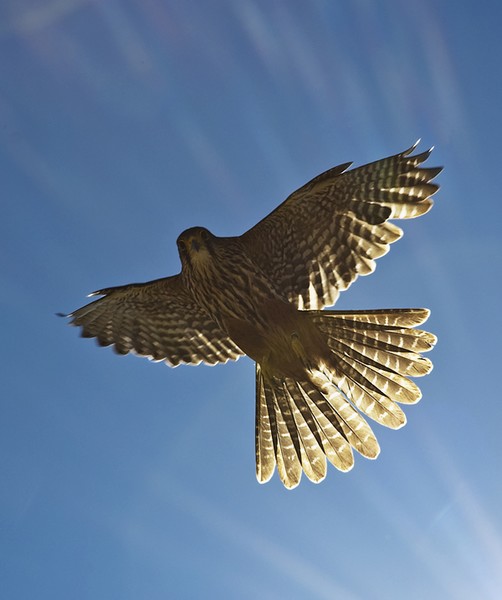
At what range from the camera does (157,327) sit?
820cm

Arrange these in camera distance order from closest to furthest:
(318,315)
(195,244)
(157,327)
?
(318,315)
(195,244)
(157,327)

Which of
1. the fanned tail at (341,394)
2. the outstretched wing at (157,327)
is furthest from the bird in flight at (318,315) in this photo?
the outstretched wing at (157,327)

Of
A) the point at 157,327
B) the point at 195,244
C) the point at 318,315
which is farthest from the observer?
the point at 157,327

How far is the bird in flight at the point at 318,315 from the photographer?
699 centimetres

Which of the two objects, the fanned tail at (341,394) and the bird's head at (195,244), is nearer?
the fanned tail at (341,394)

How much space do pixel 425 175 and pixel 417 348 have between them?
1.57 metres

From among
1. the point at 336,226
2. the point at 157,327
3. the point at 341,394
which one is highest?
the point at 157,327

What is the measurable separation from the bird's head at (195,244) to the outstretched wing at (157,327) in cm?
65

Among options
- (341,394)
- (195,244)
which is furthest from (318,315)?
(195,244)

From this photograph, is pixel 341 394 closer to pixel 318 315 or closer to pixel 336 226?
pixel 318 315

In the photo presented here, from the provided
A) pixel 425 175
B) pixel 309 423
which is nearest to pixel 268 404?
pixel 309 423

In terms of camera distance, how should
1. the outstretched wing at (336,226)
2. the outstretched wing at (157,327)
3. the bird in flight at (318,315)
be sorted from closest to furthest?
the outstretched wing at (336,226), the bird in flight at (318,315), the outstretched wing at (157,327)

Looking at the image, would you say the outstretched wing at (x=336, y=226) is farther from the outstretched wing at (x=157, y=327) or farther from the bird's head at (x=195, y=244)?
the outstretched wing at (x=157, y=327)

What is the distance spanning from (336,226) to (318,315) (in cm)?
89
